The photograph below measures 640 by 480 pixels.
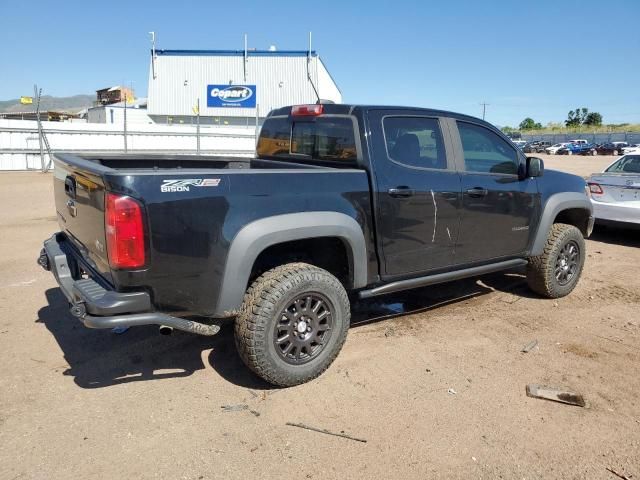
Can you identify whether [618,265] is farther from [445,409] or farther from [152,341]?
[152,341]

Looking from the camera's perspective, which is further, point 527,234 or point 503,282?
point 503,282

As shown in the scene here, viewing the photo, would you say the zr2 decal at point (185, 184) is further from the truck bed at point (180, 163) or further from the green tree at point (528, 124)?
the green tree at point (528, 124)

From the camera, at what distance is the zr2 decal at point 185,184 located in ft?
9.37

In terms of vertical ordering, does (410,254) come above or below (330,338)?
above

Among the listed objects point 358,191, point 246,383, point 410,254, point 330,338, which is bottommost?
point 246,383

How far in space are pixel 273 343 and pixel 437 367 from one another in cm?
130

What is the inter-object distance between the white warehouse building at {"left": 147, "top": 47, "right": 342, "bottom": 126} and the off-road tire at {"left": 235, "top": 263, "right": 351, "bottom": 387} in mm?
35147

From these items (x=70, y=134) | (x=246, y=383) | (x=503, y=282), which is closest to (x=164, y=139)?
(x=70, y=134)

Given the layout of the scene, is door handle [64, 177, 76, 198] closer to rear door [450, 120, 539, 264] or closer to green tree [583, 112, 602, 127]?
rear door [450, 120, 539, 264]

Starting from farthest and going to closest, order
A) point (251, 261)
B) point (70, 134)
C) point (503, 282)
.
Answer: point (70, 134) < point (503, 282) < point (251, 261)

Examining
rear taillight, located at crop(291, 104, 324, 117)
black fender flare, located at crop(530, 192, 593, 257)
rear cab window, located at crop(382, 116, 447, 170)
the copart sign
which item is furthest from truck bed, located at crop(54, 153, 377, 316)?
the copart sign

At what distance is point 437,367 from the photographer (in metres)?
3.81

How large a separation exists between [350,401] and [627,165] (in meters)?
7.63

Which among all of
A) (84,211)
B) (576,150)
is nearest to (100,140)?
(84,211)
